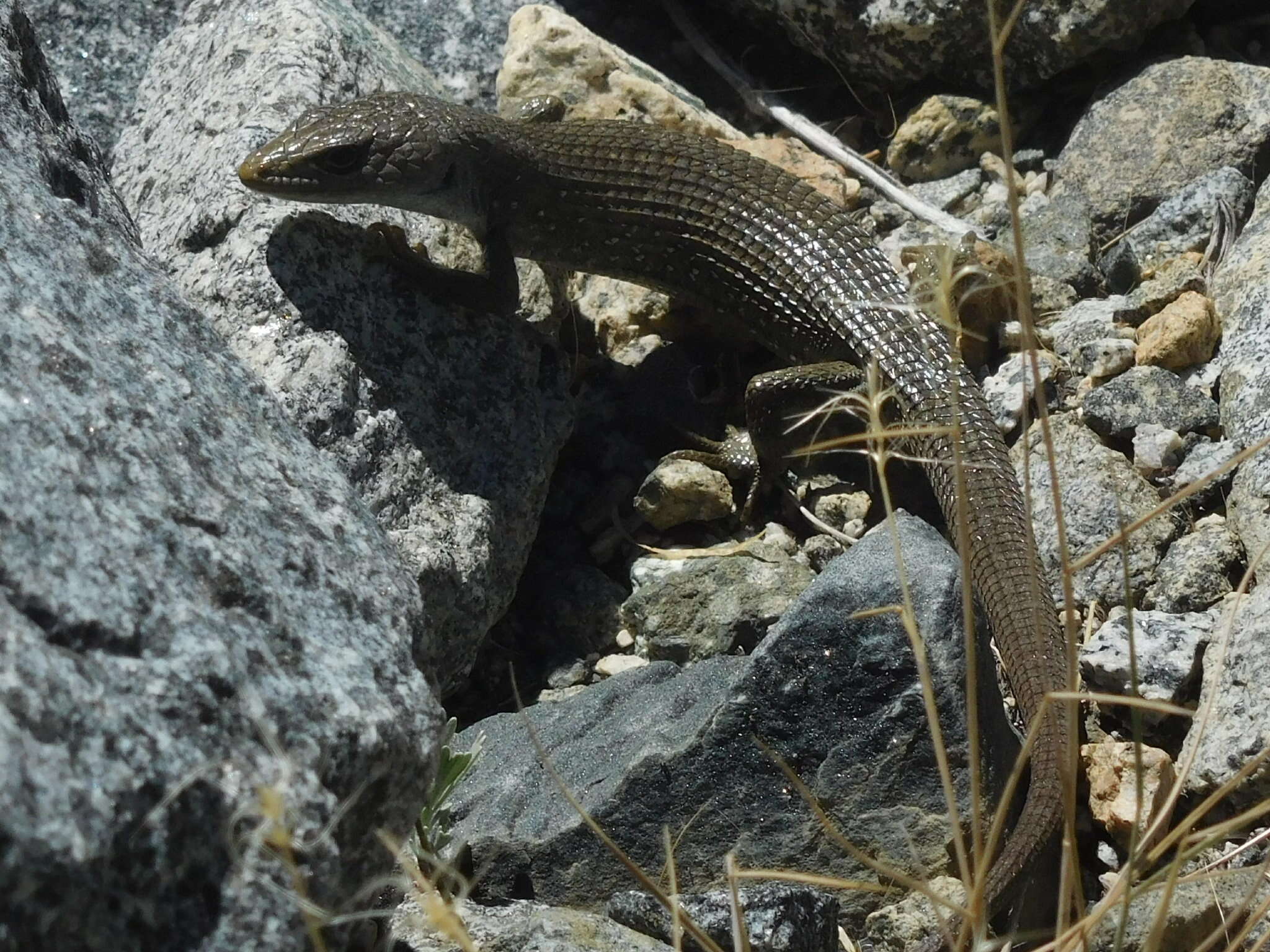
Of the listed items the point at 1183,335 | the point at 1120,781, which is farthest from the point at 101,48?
the point at 1120,781

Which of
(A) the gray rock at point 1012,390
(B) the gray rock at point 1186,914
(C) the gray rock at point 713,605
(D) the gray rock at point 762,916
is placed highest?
(A) the gray rock at point 1012,390

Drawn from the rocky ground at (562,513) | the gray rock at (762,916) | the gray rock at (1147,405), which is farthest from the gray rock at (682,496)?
the gray rock at (762,916)

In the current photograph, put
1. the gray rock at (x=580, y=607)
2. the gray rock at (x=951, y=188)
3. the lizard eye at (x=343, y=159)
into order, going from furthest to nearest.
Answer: the gray rock at (x=951, y=188) < the gray rock at (x=580, y=607) < the lizard eye at (x=343, y=159)

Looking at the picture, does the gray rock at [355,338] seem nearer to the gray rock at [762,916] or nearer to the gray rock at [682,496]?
the gray rock at [682,496]

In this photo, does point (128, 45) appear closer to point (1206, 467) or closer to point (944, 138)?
point (944, 138)

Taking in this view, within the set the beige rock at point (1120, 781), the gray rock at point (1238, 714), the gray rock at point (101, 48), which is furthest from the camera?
the gray rock at point (101, 48)

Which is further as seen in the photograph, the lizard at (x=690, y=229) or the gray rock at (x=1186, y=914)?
the lizard at (x=690, y=229)

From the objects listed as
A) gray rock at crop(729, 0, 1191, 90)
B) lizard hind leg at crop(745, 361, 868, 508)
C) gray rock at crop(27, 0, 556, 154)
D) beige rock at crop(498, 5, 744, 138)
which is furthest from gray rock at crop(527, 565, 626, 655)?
gray rock at crop(729, 0, 1191, 90)
